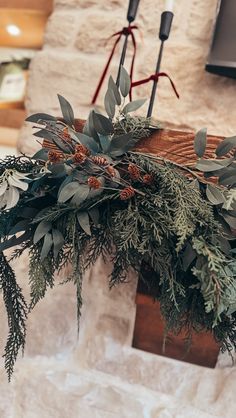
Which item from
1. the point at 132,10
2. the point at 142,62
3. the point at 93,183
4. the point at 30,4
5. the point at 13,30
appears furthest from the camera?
the point at 13,30

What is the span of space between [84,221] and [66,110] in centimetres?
19

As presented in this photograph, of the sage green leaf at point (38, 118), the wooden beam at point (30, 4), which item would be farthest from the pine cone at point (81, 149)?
the wooden beam at point (30, 4)

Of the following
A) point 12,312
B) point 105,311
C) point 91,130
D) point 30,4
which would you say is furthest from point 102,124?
point 30,4

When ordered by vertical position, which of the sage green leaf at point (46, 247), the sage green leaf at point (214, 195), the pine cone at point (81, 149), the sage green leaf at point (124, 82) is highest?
the sage green leaf at point (124, 82)

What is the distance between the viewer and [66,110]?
687 mm

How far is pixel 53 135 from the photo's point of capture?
66 centimetres

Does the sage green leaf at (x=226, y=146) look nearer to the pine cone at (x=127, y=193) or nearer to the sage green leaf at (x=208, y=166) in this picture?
the sage green leaf at (x=208, y=166)

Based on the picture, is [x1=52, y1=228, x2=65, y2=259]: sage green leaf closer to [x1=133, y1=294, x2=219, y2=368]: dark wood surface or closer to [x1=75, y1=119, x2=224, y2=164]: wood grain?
[x1=75, y1=119, x2=224, y2=164]: wood grain

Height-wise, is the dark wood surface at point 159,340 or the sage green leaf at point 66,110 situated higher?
the sage green leaf at point 66,110

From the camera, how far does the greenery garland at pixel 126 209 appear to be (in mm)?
607

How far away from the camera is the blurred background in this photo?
1300 millimetres

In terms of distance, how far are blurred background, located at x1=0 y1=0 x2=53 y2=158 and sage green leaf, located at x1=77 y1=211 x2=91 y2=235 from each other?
2.39 feet

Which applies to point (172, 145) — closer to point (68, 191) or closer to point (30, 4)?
point (68, 191)

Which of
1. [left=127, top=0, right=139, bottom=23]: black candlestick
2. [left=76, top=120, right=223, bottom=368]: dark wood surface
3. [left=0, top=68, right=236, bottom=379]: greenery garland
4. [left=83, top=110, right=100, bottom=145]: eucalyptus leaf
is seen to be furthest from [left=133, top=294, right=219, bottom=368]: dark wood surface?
[left=127, top=0, right=139, bottom=23]: black candlestick
